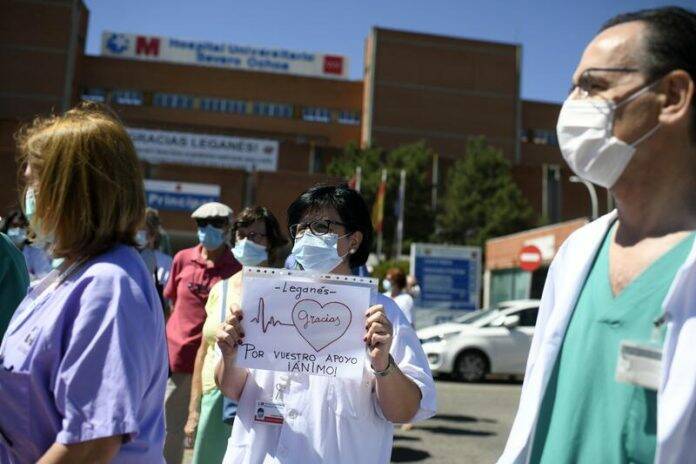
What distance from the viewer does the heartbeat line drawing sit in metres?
3.09

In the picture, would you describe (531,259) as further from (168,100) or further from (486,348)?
(168,100)

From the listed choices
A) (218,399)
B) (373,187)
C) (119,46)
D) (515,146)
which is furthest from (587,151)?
(119,46)

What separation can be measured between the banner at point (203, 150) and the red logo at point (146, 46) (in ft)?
71.5

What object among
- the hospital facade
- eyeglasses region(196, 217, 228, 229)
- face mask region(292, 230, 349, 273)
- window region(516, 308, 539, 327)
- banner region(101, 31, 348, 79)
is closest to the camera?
face mask region(292, 230, 349, 273)

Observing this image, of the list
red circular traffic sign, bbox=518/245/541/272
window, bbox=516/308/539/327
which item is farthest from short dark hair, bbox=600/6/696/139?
red circular traffic sign, bbox=518/245/541/272

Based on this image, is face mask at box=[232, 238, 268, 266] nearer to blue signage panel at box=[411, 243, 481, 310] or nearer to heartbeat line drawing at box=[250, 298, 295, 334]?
heartbeat line drawing at box=[250, 298, 295, 334]

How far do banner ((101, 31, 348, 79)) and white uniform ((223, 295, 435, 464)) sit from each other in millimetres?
66984

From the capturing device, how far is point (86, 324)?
6.53ft

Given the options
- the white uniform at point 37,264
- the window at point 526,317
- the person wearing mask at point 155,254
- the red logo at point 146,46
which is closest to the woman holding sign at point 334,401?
the person wearing mask at point 155,254

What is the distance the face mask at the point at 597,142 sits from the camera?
2.00m

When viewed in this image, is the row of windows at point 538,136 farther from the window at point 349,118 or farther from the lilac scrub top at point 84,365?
the lilac scrub top at point 84,365

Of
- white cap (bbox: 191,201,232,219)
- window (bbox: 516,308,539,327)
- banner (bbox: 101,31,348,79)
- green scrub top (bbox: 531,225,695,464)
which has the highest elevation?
banner (bbox: 101,31,348,79)

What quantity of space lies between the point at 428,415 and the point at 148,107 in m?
66.5

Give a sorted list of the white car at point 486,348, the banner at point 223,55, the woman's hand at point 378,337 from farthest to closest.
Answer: the banner at point 223,55, the white car at point 486,348, the woman's hand at point 378,337
